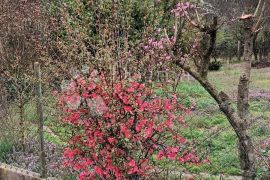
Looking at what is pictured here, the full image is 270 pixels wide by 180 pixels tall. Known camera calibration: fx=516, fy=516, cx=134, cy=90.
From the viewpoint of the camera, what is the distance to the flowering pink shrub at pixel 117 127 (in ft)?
24.3

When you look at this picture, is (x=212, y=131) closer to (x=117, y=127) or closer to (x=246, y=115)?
(x=117, y=127)

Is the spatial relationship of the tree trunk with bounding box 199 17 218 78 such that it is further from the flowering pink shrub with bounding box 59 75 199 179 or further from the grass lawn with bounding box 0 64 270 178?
the grass lawn with bounding box 0 64 270 178

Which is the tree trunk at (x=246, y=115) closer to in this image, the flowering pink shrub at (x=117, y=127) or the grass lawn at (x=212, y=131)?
the flowering pink shrub at (x=117, y=127)

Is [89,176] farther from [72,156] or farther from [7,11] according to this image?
[7,11]

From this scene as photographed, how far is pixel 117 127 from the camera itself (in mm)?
7500

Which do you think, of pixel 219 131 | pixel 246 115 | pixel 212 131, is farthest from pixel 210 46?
pixel 212 131

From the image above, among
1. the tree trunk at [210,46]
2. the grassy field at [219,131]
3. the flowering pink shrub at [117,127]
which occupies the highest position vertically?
the tree trunk at [210,46]

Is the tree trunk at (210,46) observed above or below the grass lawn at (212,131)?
above

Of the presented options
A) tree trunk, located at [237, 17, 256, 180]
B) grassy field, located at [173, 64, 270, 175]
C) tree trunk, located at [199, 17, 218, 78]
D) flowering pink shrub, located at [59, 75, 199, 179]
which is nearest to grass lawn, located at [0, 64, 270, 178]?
grassy field, located at [173, 64, 270, 175]

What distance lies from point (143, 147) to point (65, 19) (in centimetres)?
285

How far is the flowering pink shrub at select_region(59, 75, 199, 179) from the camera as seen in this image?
7.39 m

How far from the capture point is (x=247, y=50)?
20.3 feet

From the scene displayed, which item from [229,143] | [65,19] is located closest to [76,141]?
[65,19]

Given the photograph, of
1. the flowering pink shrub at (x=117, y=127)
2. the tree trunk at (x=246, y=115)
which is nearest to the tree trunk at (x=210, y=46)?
the tree trunk at (x=246, y=115)
